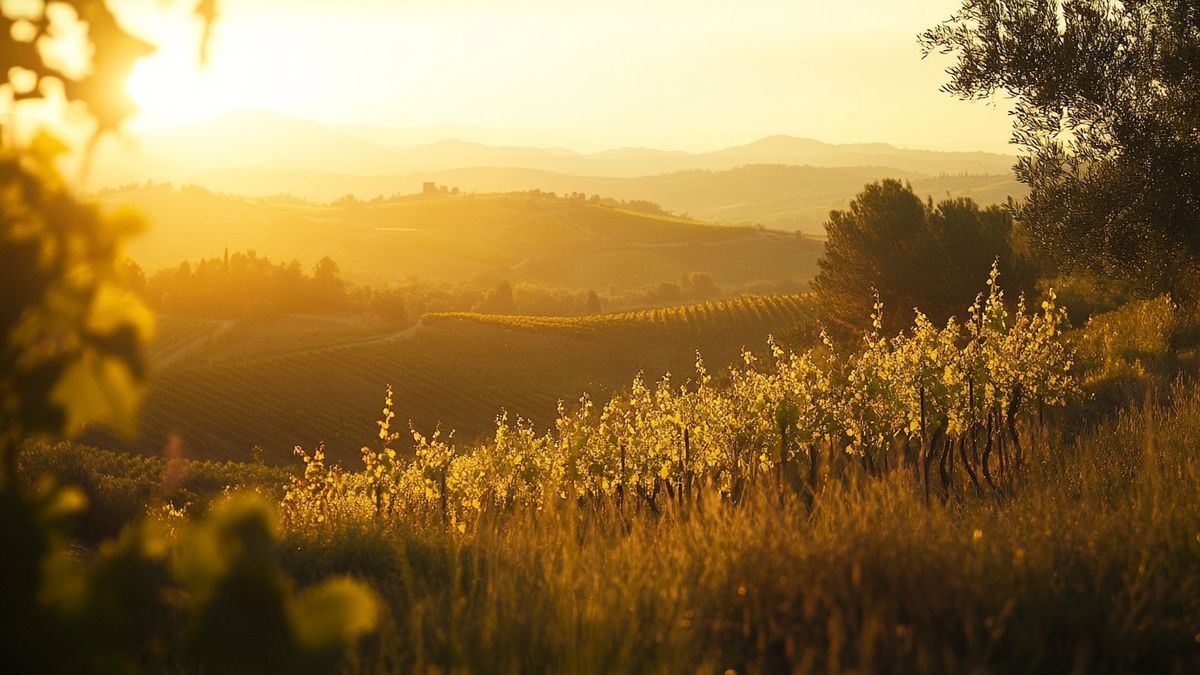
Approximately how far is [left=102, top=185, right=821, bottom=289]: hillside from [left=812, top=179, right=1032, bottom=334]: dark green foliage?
83.4 metres

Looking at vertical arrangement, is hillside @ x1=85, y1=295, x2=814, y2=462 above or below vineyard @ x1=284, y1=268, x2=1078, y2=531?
below

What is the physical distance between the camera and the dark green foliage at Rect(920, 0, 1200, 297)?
606 inches

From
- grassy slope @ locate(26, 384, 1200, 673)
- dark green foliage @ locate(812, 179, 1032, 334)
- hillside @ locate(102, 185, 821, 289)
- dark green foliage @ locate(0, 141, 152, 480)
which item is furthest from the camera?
hillside @ locate(102, 185, 821, 289)

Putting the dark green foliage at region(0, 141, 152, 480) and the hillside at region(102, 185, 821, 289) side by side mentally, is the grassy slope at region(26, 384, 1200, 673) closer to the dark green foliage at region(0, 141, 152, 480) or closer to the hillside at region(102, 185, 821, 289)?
the dark green foliage at region(0, 141, 152, 480)

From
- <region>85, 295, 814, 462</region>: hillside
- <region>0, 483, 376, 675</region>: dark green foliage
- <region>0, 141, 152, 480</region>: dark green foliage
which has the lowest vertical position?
<region>85, 295, 814, 462</region>: hillside

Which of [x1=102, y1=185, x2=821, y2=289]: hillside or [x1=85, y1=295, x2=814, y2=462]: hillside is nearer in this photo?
[x1=85, y1=295, x2=814, y2=462]: hillside

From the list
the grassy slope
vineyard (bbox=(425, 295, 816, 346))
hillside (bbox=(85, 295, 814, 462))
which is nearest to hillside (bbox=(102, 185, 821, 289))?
vineyard (bbox=(425, 295, 816, 346))

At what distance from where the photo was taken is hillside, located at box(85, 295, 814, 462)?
1937 inches

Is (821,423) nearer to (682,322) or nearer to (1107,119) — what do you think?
(1107,119)

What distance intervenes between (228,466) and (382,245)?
354ft

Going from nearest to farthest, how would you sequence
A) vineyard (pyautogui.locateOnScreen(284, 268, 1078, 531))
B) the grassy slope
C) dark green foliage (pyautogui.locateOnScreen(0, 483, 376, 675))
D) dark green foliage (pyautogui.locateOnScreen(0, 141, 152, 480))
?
dark green foliage (pyautogui.locateOnScreen(0, 483, 376, 675))
dark green foliage (pyautogui.locateOnScreen(0, 141, 152, 480))
the grassy slope
vineyard (pyautogui.locateOnScreen(284, 268, 1078, 531))

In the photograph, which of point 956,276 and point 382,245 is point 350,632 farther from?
point 382,245

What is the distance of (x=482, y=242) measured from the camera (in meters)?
154

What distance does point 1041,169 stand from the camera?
17062 mm
